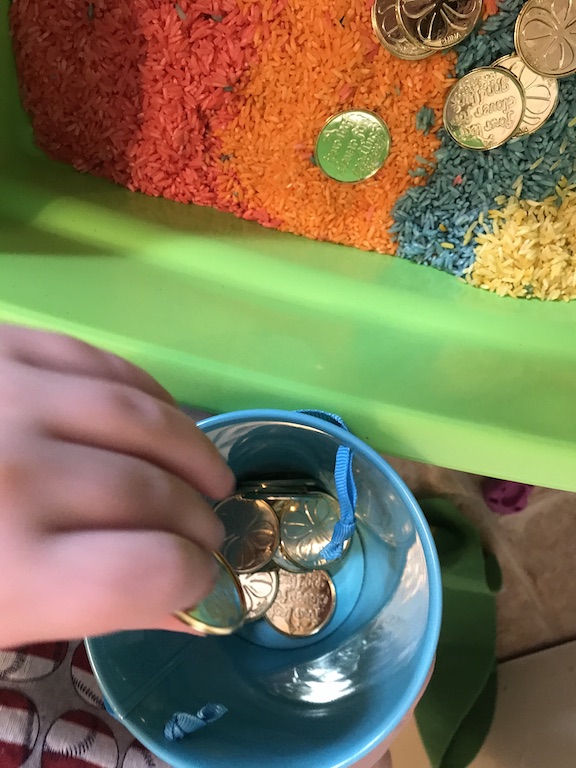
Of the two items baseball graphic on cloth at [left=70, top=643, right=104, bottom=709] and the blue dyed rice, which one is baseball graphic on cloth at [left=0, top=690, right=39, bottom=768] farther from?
the blue dyed rice

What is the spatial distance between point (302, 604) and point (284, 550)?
8 cm

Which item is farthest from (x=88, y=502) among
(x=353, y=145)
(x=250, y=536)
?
(x=353, y=145)

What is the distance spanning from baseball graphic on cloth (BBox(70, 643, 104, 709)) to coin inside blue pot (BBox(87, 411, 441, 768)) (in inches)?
5.7

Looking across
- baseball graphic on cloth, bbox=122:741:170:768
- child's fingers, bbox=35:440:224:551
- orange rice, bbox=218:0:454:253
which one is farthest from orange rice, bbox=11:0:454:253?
baseball graphic on cloth, bbox=122:741:170:768

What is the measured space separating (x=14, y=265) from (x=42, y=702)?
0.53 meters

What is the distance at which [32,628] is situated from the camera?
366 mm

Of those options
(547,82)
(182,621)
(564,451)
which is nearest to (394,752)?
(564,451)

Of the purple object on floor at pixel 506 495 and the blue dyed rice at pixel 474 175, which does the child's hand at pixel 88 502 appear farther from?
the purple object on floor at pixel 506 495

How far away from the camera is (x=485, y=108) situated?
854 mm

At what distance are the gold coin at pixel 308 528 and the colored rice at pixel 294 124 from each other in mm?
387

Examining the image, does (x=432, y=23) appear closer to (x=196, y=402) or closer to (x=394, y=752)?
(x=196, y=402)

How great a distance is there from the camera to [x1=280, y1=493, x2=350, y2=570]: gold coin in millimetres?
799

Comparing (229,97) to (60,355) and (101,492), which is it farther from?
(101,492)

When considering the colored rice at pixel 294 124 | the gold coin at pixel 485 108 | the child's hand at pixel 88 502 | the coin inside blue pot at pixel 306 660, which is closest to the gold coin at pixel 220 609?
the child's hand at pixel 88 502
